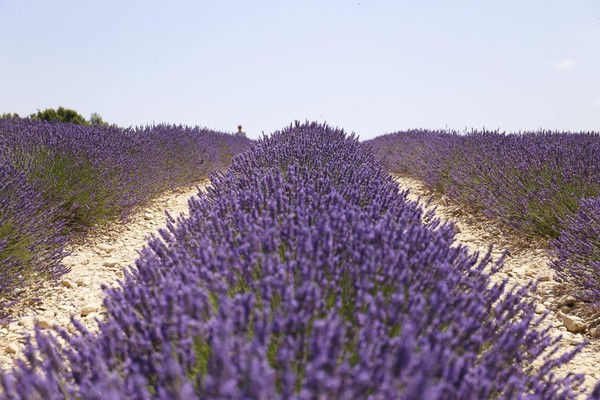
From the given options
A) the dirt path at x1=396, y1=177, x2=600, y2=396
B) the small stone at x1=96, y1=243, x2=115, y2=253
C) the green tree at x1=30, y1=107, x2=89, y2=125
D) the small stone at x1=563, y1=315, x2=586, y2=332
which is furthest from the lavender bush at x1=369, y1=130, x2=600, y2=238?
the green tree at x1=30, y1=107, x2=89, y2=125

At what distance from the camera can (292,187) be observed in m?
2.74

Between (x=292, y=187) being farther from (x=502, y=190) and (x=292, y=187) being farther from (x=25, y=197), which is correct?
(x=502, y=190)

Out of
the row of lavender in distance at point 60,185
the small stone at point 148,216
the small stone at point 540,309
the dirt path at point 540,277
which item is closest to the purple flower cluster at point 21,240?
the row of lavender in distance at point 60,185

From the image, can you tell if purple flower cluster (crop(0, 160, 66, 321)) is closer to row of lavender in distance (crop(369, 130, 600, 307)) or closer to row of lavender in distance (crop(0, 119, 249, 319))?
row of lavender in distance (crop(0, 119, 249, 319))

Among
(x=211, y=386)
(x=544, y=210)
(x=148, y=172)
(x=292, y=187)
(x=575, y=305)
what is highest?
(x=148, y=172)

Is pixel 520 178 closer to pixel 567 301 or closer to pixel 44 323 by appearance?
pixel 567 301

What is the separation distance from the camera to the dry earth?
2697 mm

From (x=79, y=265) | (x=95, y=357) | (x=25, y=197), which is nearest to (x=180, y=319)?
(x=95, y=357)

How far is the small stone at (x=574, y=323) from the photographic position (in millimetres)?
2875

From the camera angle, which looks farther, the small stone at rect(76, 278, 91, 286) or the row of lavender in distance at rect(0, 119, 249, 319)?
the small stone at rect(76, 278, 91, 286)

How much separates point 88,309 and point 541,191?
396 cm

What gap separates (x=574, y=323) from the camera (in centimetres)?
288

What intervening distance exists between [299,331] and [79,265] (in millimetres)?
3324

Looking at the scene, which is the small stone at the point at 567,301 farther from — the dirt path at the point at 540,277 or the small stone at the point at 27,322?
the small stone at the point at 27,322
